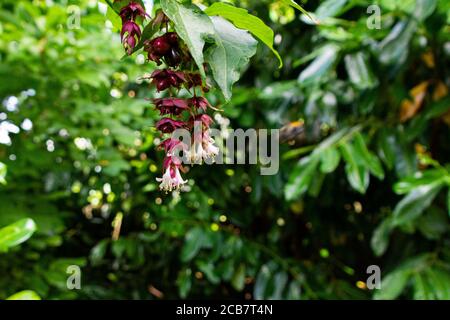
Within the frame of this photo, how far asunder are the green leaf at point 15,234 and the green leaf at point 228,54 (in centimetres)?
62

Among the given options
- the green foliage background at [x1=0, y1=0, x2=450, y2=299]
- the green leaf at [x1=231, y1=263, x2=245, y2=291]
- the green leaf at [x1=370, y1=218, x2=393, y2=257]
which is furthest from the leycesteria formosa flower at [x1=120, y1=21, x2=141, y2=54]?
the green leaf at [x1=231, y1=263, x2=245, y2=291]

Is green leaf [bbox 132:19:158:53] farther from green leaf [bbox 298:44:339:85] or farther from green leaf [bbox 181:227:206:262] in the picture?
green leaf [bbox 181:227:206:262]

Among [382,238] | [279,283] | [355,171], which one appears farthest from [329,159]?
[279,283]

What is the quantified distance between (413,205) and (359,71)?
1.14 feet

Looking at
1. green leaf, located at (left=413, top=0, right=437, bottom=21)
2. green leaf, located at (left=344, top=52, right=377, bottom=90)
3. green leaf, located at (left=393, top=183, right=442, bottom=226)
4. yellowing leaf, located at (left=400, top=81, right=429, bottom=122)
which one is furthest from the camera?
yellowing leaf, located at (left=400, top=81, right=429, bottom=122)

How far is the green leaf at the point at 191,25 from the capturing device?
299mm

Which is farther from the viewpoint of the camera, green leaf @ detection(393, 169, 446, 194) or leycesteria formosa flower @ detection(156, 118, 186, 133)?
green leaf @ detection(393, 169, 446, 194)

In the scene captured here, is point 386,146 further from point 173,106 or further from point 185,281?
point 173,106

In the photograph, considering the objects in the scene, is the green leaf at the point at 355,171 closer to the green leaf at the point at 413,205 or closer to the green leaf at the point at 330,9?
the green leaf at the point at 413,205

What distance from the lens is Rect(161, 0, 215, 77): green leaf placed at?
30 centimetres

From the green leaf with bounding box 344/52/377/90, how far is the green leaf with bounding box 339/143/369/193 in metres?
0.17

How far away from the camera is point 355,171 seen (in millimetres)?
1189

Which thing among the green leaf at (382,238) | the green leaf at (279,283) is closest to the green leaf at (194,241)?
the green leaf at (279,283)

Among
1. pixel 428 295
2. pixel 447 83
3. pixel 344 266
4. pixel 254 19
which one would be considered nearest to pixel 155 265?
pixel 344 266
